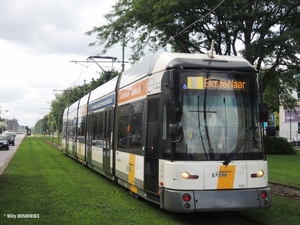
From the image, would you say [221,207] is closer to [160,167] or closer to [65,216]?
[160,167]

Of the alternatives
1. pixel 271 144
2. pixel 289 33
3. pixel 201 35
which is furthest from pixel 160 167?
pixel 271 144

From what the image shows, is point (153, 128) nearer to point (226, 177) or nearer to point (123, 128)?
point (226, 177)

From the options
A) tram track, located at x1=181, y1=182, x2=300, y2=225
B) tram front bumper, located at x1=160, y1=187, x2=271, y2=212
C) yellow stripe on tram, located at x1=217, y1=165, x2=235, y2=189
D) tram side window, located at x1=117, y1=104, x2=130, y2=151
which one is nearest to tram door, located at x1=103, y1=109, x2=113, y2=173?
tram side window, located at x1=117, y1=104, x2=130, y2=151

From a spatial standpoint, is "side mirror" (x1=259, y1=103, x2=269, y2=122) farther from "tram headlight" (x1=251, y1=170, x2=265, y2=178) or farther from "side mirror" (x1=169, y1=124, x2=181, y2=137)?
"side mirror" (x1=169, y1=124, x2=181, y2=137)

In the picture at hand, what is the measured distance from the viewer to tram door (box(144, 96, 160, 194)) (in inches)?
350

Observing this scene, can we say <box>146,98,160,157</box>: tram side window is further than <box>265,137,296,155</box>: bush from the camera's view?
No

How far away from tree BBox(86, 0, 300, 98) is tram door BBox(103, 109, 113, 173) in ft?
32.1

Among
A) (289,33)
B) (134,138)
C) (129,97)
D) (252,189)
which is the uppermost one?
(289,33)

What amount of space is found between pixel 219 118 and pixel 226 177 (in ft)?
3.80

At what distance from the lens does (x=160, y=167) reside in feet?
28.1

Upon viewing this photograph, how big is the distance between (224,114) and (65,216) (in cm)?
377

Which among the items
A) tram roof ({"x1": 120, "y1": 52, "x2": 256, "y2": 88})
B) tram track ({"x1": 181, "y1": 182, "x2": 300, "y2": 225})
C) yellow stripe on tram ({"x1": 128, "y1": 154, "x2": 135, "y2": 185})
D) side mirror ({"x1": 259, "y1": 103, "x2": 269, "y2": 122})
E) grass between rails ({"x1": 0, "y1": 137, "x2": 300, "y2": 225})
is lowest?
tram track ({"x1": 181, "y1": 182, "x2": 300, "y2": 225})

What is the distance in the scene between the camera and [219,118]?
833 cm

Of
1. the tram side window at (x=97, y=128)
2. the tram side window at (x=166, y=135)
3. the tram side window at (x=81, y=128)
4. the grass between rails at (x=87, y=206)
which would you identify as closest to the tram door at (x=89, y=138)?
the tram side window at (x=97, y=128)
